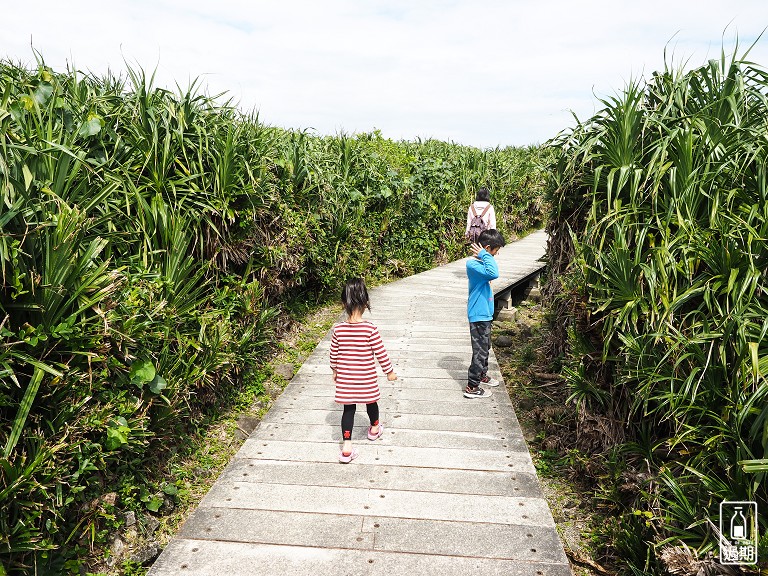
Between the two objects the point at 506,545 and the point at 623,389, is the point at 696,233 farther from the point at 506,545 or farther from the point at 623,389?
the point at 506,545

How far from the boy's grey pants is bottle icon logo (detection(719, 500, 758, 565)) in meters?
2.73

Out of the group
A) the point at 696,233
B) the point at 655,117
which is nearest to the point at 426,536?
the point at 696,233

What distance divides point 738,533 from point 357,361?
8.45 ft

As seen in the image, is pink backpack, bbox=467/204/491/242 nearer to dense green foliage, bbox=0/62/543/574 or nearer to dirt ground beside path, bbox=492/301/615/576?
dirt ground beside path, bbox=492/301/615/576

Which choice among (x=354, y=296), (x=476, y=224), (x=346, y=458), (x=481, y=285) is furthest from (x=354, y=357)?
(x=476, y=224)

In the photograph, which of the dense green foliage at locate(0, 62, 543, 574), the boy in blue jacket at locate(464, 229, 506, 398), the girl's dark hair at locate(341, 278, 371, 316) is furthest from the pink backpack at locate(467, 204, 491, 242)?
the girl's dark hair at locate(341, 278, 371, 316)

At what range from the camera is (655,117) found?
4.56m

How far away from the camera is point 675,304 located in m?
3.46

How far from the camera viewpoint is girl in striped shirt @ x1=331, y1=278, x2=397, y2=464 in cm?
440

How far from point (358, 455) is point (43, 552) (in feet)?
6.98

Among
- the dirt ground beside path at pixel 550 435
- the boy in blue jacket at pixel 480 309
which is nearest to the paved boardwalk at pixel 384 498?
the boy in blue jacket at pixel 480 309

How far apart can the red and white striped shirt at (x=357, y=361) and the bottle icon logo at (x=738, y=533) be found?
2306mm

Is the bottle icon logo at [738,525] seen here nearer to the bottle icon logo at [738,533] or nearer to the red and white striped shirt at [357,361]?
the bottle icon logo at [738,533]

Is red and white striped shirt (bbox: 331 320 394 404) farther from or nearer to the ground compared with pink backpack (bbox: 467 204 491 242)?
nearer to the ground
